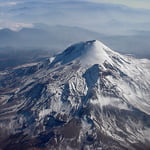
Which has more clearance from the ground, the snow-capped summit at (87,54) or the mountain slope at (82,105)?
the snow-capped summit at (87,54)

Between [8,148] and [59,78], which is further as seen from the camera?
[59,78]

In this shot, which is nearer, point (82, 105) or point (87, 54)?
point (82, 105)

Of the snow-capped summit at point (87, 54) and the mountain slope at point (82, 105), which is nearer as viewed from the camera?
the mountain slope at point (82, 105)

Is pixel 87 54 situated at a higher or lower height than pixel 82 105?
higher

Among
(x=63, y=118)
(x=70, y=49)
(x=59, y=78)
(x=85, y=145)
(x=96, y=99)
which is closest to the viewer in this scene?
(x=85, y=145)

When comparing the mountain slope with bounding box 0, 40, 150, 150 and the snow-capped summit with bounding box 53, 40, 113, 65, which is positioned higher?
the snow-capped summit with bounding box 53, 40, 113, 65

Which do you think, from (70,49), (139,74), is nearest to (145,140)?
(139,74)

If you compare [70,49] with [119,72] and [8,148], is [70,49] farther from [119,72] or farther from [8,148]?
[8,148]

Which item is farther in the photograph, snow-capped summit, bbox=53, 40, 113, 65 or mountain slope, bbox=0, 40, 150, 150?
snow-capped summit, bbox=53, 40, 113, 65
